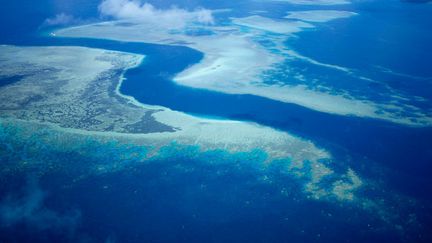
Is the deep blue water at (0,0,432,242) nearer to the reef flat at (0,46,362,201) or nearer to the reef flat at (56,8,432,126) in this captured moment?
the reef flat at (0,46,362,201)

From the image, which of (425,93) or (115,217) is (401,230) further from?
(425,93)

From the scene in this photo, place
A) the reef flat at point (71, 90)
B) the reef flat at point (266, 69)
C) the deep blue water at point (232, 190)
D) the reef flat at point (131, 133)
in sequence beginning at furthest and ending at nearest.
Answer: the reef flat at point (266, 69), the reef flat at point (71, 90), the reef flat at point (131, 133), the deep blue water at point (232, 190)

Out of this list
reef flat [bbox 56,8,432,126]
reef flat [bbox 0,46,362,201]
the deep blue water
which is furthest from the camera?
reef flat [bbox 56,8,432,126]

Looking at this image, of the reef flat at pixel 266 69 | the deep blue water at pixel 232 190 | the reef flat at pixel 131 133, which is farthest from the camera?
the reef flat at pixel 266 69

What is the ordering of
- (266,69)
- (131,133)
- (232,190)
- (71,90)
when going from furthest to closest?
(266,69)
(71,90)
(131,133)
(232,190)

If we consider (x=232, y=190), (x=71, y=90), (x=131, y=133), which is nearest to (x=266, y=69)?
(x=131, y=133)

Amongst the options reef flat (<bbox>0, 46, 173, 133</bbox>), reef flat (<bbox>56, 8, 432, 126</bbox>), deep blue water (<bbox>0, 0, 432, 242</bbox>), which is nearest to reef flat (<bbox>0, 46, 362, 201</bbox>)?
reef flat (<bbox>0, 46, 173, 133</bbox>)

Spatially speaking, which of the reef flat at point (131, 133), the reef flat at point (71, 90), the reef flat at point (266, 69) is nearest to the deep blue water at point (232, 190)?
the reef flat at point (131, 133)

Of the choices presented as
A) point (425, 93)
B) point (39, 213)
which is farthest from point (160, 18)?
point (39, 213)

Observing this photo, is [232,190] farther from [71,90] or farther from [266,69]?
[266,69]

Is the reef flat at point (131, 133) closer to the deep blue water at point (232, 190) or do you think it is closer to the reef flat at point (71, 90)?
the reef flat at point (71, 90)

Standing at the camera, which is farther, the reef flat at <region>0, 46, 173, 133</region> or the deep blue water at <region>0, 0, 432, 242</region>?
the reef flat at <region>0, 46, 173, 133</region>
